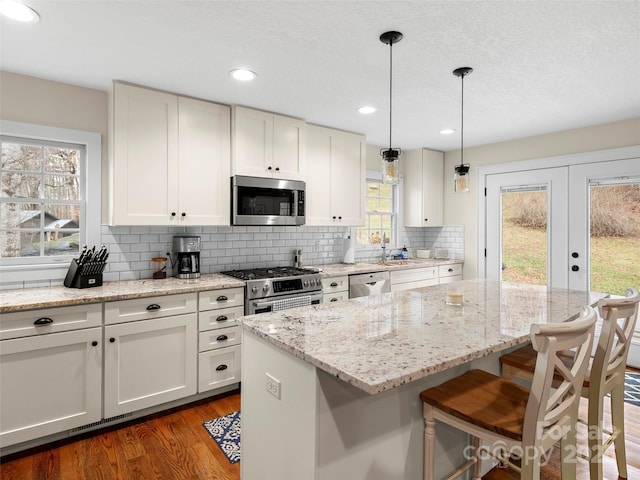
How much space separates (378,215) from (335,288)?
68.1 inches

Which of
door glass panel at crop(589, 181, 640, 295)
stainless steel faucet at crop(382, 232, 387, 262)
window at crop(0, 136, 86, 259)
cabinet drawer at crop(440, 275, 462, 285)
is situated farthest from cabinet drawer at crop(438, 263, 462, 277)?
window at crop(0, 136, 86, 259)

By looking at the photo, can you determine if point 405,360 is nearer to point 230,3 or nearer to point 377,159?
point 230,3

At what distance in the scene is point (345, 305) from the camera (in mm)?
2086

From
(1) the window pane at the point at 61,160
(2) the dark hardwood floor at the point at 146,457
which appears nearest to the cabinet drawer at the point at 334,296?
(2) the dark hardwood floor at the point at 146,457

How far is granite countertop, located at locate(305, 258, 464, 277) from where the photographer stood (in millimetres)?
3760

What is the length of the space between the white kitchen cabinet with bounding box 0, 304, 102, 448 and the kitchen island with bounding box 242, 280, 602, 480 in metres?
1.31

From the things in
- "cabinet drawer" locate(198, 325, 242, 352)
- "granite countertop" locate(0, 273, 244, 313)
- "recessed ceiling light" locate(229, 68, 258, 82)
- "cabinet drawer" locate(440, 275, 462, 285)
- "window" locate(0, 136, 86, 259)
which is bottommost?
"cabinet drawer" locate(198, 325, 242, 352)

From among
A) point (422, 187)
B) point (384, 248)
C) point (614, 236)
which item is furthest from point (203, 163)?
point (614, 236)

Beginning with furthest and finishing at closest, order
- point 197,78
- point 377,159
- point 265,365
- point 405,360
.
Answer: point 377,159, point 197,78, point 265,365, point 405,360

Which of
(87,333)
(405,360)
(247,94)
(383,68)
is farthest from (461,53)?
(87,333)

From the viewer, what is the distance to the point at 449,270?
4941 mm

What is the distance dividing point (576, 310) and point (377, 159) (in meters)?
3.29

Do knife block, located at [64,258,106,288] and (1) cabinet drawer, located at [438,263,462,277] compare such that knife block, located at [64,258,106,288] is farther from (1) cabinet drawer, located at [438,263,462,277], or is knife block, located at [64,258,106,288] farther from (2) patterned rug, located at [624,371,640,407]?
(2) patterned rug, located at [624,371,640,407]

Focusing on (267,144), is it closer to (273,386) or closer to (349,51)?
(349,51)
